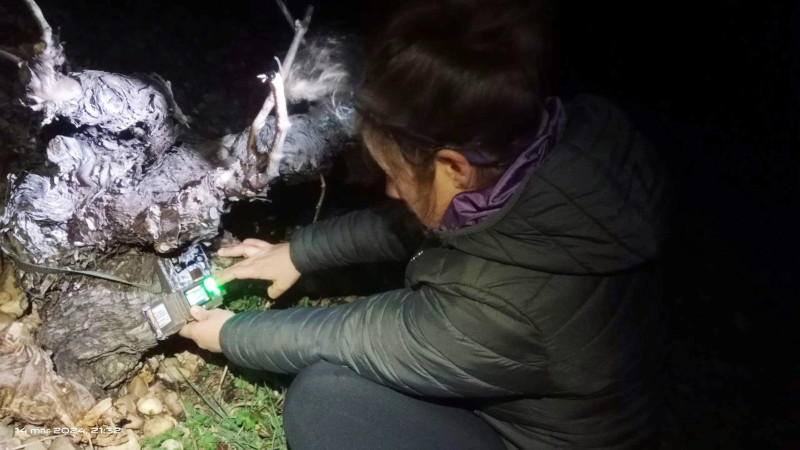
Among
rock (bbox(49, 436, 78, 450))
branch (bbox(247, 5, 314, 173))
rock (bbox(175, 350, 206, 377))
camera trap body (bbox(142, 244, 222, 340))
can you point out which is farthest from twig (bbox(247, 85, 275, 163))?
rock (bbox(49, 436, 78, 450))

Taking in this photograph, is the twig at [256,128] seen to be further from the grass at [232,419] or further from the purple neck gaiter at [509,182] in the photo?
the grass at [232,419]

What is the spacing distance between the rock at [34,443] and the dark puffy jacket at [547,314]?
3.28 ft

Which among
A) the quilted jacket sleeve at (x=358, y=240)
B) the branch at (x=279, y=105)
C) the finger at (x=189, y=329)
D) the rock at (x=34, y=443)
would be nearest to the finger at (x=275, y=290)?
the quilted jacket sleeve at (x=358, y=240)

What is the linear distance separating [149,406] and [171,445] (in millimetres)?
178

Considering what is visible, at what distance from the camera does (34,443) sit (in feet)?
6.53

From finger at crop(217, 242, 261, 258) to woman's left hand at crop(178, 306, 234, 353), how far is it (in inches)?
10.2

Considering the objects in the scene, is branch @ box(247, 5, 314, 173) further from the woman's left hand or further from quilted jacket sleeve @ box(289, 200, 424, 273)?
the woman's left hand

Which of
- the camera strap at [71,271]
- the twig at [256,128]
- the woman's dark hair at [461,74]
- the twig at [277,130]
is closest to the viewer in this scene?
the woman's dark hair at [461,74]

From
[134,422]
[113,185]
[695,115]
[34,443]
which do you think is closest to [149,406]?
[134,422]

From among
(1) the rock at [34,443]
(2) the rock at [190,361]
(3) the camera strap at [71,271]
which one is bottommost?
(2) the rock at [190,361]

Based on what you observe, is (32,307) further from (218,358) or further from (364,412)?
(364,412)

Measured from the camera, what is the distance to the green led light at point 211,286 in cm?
195

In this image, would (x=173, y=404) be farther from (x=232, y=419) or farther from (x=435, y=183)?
(x=435, y=183)

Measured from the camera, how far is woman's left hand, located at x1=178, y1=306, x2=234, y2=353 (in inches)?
73.0
